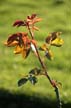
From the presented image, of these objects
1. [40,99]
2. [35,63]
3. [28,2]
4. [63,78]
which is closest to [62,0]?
[28,2]

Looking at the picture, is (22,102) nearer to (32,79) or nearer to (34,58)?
(34,58)

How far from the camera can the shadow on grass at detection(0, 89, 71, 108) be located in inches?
224

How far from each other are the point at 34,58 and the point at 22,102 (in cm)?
243

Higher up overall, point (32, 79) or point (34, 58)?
point (32, 79)

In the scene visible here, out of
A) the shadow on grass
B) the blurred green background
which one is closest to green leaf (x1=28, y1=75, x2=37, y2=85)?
the shadow on grass

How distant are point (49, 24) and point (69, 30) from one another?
997mm

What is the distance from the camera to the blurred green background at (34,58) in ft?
Result: 21.1

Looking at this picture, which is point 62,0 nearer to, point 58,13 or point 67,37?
point 58,13

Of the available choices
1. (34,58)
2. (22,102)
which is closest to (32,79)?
(22,102)

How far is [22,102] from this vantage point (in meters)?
5.79

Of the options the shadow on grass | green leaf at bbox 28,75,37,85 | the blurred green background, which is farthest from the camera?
the blurred green background

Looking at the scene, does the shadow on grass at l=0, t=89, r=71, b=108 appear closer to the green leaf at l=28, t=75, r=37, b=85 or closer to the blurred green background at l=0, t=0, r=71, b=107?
the blurred green background at l=0, t=0, r=71, b=107

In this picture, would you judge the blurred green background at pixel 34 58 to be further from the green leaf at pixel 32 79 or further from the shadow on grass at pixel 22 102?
the green leaf at pixel 32 79

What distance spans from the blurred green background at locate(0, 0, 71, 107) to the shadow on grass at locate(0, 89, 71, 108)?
6.9 inches
